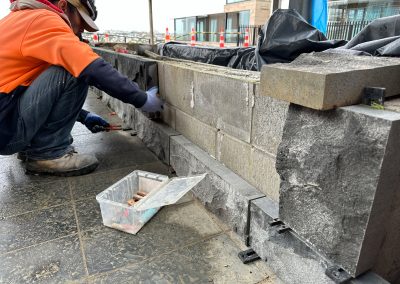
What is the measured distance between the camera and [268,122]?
1695mm

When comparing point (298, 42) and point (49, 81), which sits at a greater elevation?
point (298, 42)

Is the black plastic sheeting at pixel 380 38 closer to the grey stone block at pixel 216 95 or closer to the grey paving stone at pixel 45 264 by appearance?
the grey stone block at pixel 216 95

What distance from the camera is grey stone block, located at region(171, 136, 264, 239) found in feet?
6.04

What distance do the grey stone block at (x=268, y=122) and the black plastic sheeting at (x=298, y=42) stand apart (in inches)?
19.3

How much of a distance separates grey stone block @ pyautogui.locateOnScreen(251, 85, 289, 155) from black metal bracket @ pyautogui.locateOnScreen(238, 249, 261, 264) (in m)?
0.61

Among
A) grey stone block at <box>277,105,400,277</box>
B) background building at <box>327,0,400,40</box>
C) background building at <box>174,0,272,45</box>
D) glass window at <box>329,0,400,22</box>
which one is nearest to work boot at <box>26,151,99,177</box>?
grey stone block at <box>277,105,400,277</box>

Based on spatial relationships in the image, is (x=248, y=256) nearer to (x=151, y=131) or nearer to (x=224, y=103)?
(x=224, y=103)

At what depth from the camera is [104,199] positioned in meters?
2.03

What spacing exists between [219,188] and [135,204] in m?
0.58

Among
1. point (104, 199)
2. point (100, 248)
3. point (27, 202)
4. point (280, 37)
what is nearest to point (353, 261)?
point (100, 248)

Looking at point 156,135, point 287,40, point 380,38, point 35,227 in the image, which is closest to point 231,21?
point 156,135

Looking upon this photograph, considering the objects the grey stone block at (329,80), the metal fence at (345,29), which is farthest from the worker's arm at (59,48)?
the metal fence at (345,29)

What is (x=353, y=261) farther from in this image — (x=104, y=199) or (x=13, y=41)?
(x=13, y=41)

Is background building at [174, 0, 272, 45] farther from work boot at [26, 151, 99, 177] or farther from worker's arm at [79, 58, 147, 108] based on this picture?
work boot at [26, 151, 99, 177]
